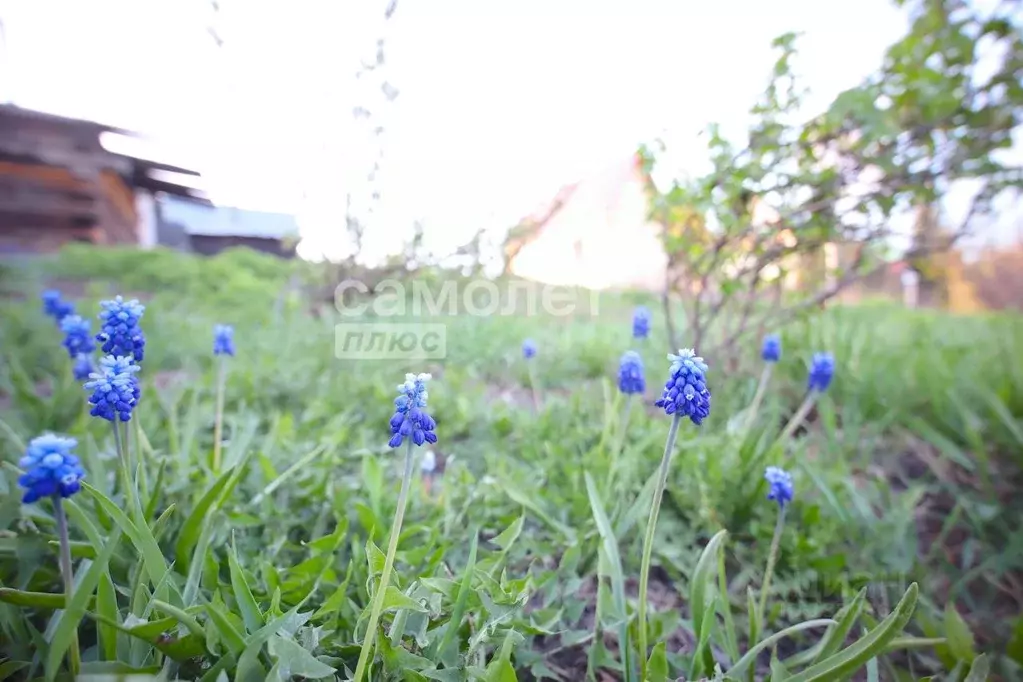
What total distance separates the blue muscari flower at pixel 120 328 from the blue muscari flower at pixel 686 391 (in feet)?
3.29

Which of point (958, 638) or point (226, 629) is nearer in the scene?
point (226, 629)

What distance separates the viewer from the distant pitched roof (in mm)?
14352

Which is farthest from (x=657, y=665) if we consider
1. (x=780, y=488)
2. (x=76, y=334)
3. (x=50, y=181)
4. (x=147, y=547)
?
(x=50, y=181)

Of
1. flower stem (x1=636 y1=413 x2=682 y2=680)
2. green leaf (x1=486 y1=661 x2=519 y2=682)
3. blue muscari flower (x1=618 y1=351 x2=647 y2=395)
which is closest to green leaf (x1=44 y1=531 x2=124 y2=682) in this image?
green leaf (x1=486 y1=661 x2=519 y2=682)

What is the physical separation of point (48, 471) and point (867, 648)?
1229mm

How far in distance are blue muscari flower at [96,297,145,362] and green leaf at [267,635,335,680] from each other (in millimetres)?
622

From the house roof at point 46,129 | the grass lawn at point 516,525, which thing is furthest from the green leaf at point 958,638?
the house roof at point 46,129

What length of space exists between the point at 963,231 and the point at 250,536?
9.61 feet

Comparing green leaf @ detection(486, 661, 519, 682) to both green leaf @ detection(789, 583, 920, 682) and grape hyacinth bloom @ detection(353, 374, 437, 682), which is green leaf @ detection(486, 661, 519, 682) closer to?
grape hyacinth bloom @ detection(353, 374, 437, 682)

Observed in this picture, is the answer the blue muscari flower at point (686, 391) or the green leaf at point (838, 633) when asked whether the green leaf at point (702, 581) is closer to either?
the green leaf at point (838, 633)

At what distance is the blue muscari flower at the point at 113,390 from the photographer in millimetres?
943

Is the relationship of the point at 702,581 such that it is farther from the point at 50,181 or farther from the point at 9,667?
the point at 50,181

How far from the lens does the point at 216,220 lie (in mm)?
16125

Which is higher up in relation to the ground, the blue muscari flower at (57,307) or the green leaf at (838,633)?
the blue muscari flower at (57,307)
